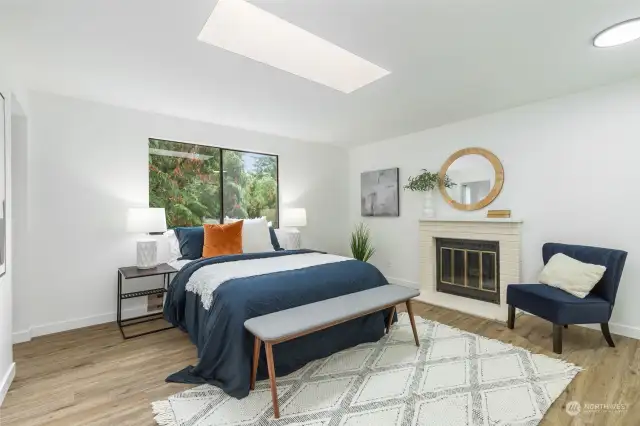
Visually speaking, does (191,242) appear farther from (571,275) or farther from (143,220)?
(571,275)

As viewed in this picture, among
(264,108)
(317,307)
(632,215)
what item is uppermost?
(264,108)

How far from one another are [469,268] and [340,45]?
10.6 feet

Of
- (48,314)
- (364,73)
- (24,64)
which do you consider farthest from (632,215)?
(48,314)

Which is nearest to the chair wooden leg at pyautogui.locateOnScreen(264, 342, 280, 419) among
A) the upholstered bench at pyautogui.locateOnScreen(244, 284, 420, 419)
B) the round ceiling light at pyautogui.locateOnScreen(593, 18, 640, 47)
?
the upholstered bench at pyautogui.locateOnScreen(244, 284, 420, 419)

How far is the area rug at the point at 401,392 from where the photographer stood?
68.9 inches

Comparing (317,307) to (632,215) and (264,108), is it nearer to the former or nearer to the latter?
(264,108)

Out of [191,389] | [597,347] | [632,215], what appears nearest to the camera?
[191,389]

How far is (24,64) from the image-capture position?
2.42 m

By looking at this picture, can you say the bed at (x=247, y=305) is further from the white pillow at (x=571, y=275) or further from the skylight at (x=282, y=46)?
the skylight at (x=282, y=46)

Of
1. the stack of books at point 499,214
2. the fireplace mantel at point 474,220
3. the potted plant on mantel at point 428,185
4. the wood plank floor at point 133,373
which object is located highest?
the potted plant on mantel at point 428,185

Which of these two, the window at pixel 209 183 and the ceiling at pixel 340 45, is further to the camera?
the window at pixel 209 183

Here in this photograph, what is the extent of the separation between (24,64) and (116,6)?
1376mm

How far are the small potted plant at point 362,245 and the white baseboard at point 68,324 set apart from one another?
3049 mm
